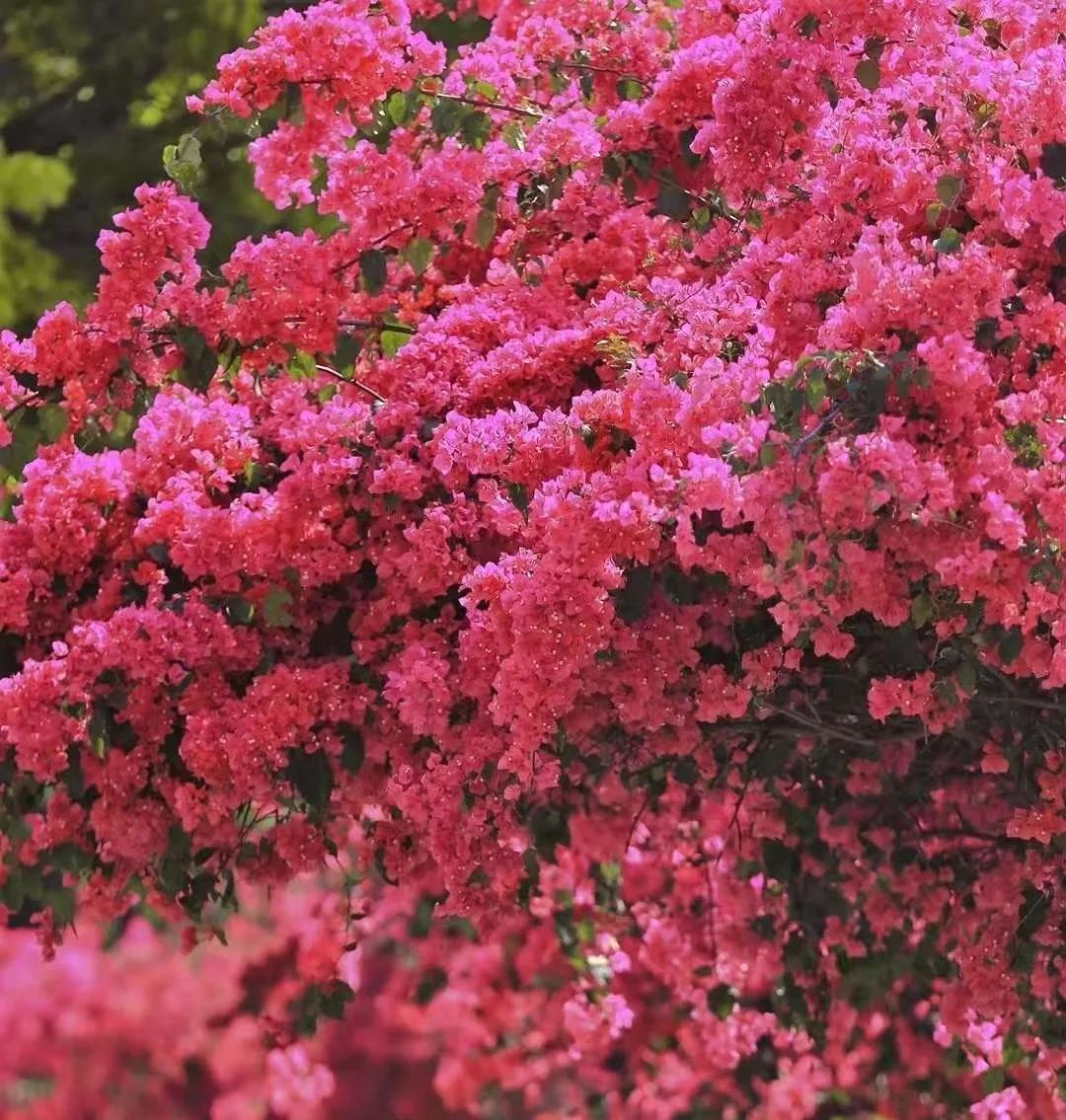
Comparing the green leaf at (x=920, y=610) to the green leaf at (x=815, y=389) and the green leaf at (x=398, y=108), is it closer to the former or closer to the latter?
the green leaf at (x=815, y=389)

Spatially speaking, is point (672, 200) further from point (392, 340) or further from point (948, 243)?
point (948, 243)

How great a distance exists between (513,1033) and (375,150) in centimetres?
366

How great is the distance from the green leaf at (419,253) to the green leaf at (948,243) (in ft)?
3.66

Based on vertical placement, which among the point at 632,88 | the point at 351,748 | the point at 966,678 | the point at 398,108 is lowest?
the point at 351,748

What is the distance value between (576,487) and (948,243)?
71cm

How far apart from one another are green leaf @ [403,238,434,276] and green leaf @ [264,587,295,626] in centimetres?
69

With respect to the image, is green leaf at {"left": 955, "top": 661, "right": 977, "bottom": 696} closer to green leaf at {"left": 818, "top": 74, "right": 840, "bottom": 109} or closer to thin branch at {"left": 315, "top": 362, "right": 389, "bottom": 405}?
green leaf at {"left": 818, "top": 74, "right": 840, "bottom": 109}

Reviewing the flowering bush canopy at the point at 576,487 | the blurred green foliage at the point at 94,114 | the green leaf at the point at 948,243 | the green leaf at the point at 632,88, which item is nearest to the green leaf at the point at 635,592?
the flowering bush canopy at the point at 576,487

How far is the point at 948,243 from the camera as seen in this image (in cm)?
312

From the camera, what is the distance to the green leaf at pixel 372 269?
3812 mm

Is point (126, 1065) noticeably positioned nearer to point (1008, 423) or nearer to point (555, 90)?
point (555, 90)

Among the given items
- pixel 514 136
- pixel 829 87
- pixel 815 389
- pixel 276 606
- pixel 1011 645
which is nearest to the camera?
pixel 815 389

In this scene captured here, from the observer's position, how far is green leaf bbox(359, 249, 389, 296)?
3.81 m

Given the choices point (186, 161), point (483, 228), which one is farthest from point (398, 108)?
point (186, 161)
